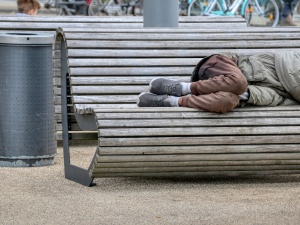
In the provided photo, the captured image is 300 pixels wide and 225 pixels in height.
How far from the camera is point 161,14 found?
8.27 metres

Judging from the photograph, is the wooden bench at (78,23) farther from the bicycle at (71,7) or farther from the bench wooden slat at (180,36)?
the bicycle at (71,7)

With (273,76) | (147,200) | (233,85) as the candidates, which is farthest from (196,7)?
(147,200)

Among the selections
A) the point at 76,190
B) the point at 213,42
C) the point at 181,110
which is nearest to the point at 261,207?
the point at 181,110

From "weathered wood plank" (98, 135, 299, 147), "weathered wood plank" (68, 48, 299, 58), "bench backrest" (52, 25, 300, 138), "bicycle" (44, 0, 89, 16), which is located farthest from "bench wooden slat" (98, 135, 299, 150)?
"bicycle" (44, 0, 89, 16)

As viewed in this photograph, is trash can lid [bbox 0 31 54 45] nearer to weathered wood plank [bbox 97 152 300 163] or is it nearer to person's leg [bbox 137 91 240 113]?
person's leg [bbox 137 91 240 113]

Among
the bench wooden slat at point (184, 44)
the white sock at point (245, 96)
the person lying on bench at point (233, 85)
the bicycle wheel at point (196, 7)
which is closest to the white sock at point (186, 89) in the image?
the person lying on bench at point (233, 85)

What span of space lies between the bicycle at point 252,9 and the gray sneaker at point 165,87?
12304 mm

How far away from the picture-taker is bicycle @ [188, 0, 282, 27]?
1884 cm

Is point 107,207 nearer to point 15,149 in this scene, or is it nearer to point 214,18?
point 15,149

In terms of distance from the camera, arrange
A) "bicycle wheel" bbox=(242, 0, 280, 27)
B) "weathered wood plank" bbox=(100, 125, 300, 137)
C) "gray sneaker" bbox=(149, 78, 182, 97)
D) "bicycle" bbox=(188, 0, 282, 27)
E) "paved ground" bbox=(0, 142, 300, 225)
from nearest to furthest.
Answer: "paved ground" bbox=(0, 142, 300, 225)
"weathered wood plank" bbox=(100, 125, 300, 137)
"gray sneaker" bbox=(149, 78, 182, 97)
"bicycle" bbox=(188, 0, 282, 27)
"bicycle wheel" bbox=(242, 0, 280, 27)

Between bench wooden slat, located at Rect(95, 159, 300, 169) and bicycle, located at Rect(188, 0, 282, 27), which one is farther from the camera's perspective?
bicycle, located at Rect(188, 0, 282, 27)

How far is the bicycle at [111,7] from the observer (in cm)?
1944

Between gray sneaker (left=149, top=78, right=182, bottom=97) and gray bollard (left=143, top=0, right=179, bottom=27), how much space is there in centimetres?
176

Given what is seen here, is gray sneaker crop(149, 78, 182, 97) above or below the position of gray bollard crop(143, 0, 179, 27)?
below
